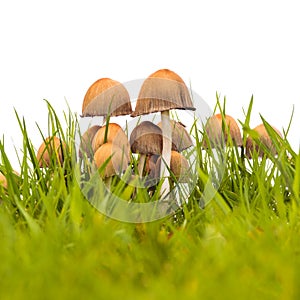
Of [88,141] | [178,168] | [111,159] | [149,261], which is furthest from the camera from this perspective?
[178,168]

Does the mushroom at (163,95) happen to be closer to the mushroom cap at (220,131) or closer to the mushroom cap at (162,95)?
the mushroom cap at (162,95)

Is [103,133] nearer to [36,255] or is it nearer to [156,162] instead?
[156,162]

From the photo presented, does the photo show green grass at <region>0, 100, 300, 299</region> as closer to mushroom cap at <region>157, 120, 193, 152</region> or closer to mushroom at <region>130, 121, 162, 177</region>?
mushroom at <region>130, 121, 162, 177</region>

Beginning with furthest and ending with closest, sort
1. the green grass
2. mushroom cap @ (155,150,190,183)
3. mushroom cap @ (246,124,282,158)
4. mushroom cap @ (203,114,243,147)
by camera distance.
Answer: mushroom cap @ (246,124,282,158) < mushroom cap @ (203,114,243,147) < mushroom cap @ (155,150,190,183) < the green grass

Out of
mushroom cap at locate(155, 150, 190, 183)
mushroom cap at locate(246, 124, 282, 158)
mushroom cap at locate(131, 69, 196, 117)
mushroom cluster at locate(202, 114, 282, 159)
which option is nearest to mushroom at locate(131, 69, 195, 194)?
mushroom cap at locate(131, 69, 196, 117)

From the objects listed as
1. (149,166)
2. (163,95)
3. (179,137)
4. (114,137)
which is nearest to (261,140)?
(179,137)

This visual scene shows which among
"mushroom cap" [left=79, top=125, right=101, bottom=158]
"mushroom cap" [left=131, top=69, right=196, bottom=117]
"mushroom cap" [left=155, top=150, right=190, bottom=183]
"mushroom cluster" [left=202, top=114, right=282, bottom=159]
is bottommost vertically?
"mushroom cap" [left=155, top=150, right=190, bottom=183]

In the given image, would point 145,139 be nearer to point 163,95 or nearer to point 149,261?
point 163,95

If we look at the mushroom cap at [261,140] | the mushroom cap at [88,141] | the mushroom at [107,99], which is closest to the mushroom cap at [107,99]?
the mushroom at [107,99]
